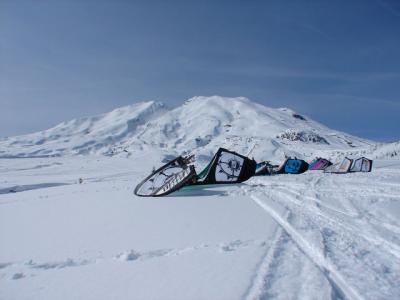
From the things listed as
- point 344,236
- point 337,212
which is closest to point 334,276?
point 344,236

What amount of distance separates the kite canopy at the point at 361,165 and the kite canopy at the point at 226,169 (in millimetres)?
13050

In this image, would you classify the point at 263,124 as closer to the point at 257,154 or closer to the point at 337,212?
the point at 257,154

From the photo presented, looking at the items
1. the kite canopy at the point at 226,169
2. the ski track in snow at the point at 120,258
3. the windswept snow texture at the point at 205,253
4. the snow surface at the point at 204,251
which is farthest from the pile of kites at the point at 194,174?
the ski track in snow at the point at 120,258

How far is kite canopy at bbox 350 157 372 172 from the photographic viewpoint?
24.8 m

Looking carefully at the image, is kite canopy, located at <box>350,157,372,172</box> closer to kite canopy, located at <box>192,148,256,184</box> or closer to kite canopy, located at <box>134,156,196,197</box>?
kite canopy, located at <box>192,148,256,184</box>

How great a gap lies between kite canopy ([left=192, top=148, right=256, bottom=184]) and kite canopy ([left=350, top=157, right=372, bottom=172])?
13050 mm

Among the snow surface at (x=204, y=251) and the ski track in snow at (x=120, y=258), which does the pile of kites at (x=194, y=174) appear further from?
the ski track in snow at (x=120, y=258)

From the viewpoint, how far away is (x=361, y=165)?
25438mm

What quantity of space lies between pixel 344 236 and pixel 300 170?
22187 mm

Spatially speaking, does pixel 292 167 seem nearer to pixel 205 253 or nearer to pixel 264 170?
pixel 264 170

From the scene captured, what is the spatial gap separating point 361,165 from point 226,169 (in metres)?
14.8

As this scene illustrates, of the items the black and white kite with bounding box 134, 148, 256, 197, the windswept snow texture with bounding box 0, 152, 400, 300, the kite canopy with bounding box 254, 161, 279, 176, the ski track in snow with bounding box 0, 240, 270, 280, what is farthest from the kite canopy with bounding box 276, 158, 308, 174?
the ski track in snow with bounding box 0, 240, 270, 280

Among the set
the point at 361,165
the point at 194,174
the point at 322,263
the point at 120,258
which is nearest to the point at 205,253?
the point at 120,258

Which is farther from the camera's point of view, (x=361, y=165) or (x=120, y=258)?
(x=361, y=165)
